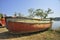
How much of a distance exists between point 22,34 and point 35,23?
5.99 feet

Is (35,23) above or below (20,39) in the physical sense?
above

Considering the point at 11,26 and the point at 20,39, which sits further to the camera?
the point at 11,26

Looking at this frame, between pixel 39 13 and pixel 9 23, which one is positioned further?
pixel 39 13

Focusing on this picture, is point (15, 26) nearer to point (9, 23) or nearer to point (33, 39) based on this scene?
point (9, 23)

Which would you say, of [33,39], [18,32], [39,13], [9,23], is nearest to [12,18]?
[9,23]

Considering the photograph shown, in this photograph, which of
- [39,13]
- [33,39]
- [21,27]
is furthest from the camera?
[39,13]

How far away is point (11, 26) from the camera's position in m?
13.9

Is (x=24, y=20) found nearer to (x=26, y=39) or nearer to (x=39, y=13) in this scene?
(x=26, y=39)

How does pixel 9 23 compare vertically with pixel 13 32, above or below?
above

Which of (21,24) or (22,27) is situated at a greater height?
(21,24)

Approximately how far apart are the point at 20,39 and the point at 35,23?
10.6 ft

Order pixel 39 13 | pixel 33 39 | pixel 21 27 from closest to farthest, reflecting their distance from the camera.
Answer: pixel 33 39 → pixel 21 27 → pixel 39 13

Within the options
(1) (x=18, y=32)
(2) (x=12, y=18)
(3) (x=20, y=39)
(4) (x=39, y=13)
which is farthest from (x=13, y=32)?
(4) (x=39, y=13)

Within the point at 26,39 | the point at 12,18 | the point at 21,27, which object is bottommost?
the point at 26,39
